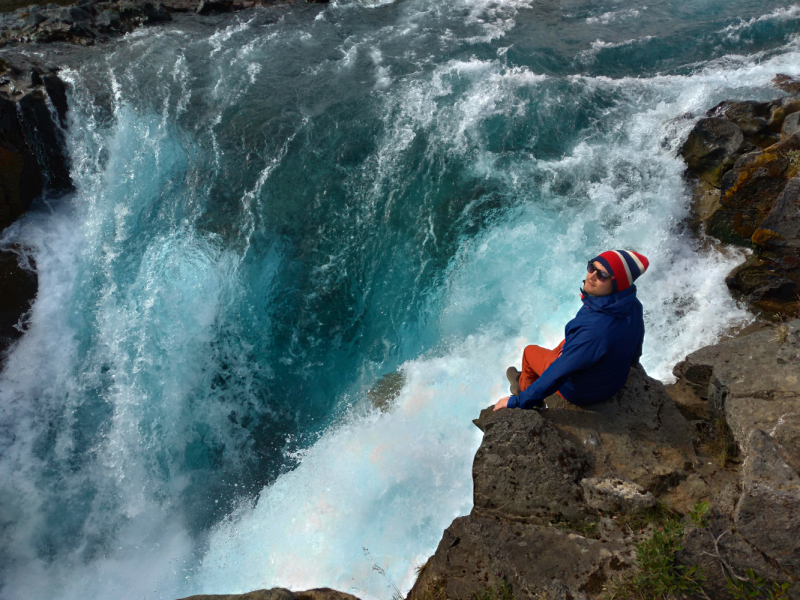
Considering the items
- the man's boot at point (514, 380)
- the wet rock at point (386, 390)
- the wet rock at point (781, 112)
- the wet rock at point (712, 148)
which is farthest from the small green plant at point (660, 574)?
the wet rock at point (781, 112)

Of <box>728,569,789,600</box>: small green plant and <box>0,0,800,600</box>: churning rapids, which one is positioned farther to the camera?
<box>0,0,800,600</box>: churning rapids

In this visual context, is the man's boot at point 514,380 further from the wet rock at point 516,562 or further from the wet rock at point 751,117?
the wet rock at point 751,117

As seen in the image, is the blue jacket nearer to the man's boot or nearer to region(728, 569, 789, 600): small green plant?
the man's boot

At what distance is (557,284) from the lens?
7.58 meters

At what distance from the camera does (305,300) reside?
7.84 m

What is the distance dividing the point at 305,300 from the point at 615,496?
5289 mm

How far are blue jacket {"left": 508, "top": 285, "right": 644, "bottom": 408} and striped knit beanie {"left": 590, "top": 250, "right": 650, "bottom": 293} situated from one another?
78 millimetres

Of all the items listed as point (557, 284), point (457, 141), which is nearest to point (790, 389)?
point (557, 284)

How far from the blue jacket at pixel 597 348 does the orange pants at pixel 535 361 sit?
1.13ft

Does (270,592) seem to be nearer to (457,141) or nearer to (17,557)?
(17,557)

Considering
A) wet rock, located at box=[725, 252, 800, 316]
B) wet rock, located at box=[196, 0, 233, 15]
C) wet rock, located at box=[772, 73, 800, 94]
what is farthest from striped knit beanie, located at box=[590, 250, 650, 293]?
wet rock, located at box=[196, 0, 233, 15]

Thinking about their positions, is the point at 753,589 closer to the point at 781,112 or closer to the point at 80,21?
the point at 781,112

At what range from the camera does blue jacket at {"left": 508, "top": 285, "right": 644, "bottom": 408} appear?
3926 millimetres

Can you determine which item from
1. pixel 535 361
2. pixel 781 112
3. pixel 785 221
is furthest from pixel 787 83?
pixel 535 361
